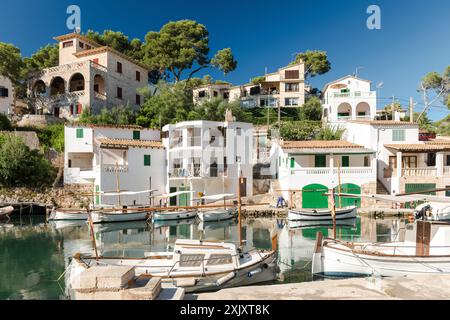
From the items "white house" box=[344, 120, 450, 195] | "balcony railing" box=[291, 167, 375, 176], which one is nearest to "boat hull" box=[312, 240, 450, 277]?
"balcony railing" box=[291, 167, 375, 176]

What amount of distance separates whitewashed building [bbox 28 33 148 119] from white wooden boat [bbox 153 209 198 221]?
22238 millimetres

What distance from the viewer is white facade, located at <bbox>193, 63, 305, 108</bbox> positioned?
54969 millimetres

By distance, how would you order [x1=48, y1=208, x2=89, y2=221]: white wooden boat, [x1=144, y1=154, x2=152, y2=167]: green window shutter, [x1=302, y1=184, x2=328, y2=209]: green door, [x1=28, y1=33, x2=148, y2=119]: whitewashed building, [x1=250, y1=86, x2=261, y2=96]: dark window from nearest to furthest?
[x1=48, y1=208, x2=89, y2=221]: white wooden boat
[x1=302, y1=184, x2=328, y2=209]: green door
[x1=144, y1=154, x2=152, y2=167]: green window shutter
[x1=28, y1=33, x2=148, y2=119]: whitewashed building
[x1=250, y1=86, x2=261, y2=96]: dark window

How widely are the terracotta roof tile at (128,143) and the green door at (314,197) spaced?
58.7 feet

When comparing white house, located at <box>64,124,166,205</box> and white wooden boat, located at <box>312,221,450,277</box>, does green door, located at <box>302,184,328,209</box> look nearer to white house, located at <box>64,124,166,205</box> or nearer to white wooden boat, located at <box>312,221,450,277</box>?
white house, located at <box>64,124,166,205</box>

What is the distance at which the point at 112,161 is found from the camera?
3512 centimetres

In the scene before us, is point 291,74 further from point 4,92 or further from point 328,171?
point 4,92

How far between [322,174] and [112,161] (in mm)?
23823

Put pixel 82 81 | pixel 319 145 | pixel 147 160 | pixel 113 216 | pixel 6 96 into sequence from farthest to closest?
pixel 82 81
pixel 6 96
pixel 147 160
pixel 319 145
pixel 113 216

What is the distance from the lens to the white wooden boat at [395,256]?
1273 centimetres

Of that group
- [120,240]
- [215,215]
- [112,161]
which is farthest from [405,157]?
[112,161]
